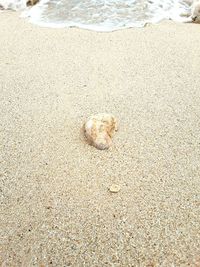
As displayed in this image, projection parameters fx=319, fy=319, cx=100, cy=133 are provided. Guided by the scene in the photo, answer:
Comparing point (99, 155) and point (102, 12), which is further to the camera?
point (102, 12)

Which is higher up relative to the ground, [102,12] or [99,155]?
[102,12]

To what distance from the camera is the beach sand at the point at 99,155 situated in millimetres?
1457

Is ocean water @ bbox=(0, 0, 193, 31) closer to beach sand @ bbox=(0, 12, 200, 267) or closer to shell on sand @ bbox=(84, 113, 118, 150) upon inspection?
beach sand @ bbox=(0, 12, 200, 267)

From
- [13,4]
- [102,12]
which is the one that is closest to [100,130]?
[102,12]

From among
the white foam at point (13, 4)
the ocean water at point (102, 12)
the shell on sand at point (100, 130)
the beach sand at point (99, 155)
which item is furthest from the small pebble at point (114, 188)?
the white foam at point (13, 4)

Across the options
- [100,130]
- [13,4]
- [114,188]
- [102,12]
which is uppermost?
[13,4]

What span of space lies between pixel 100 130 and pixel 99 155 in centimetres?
15

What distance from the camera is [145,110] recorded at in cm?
225

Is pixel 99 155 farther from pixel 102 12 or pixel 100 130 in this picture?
pixel 102 12

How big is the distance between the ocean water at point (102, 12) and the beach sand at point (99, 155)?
1.80 ft

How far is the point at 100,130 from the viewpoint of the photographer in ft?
6.34

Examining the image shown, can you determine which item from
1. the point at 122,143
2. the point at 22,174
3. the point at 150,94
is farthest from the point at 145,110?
the point at 22,174

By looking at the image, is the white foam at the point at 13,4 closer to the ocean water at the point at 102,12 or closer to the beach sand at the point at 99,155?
the ocean water at the point at 102,12

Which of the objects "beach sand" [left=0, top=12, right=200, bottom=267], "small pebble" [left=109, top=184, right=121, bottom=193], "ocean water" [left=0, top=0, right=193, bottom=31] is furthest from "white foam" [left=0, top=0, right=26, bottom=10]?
"small pebble" [left=109, top=184, right=121, bottom=193]
